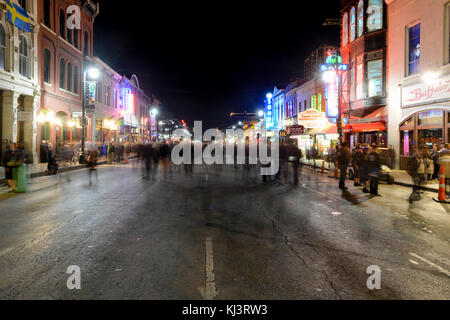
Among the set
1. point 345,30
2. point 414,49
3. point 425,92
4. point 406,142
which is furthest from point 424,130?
point 345,30

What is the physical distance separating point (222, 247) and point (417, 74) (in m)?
18.1

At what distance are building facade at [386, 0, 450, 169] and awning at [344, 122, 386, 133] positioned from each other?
1.05 m

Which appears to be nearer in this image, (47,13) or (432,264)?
(432,264)

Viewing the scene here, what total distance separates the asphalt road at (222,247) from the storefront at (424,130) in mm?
8371

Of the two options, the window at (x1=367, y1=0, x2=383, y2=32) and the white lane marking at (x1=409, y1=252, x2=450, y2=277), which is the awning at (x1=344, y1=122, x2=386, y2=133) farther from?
the white lane marking at (x1=409, y1=252, x2=450, y2=277)

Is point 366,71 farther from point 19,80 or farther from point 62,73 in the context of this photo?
point 62,73

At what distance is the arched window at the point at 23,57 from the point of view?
71.6ft

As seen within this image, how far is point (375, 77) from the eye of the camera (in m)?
23.4

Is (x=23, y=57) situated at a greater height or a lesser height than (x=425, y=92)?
greater

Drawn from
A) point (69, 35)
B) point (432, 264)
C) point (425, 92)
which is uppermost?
point (69, 35)

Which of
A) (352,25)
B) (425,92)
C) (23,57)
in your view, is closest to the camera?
(425,92)

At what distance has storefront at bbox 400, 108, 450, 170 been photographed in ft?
55.5

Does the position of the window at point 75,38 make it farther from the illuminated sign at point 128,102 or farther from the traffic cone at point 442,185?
the traffic cone at point 442,185

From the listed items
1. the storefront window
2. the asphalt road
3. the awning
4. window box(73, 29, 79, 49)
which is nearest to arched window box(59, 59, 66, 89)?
window box(73, 29, 79, 49)
